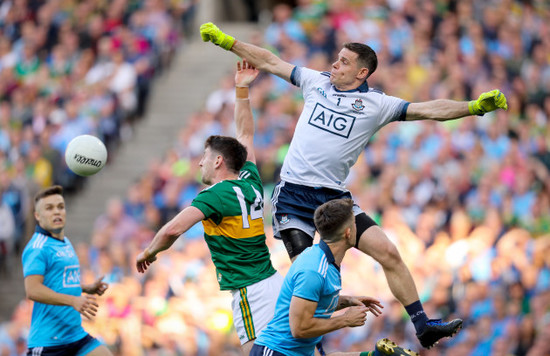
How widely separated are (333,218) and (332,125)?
1.23m

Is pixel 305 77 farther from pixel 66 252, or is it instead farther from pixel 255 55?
pixel 66 252

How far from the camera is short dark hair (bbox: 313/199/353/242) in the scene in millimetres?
6328

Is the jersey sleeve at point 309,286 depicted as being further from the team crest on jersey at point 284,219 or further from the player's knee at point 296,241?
the team crest on jersey at point 284,219

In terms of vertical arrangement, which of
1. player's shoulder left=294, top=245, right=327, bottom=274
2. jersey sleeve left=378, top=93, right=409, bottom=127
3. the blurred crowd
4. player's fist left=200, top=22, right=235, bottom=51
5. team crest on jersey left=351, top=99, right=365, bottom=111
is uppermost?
the blurred crowd

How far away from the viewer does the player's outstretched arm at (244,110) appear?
7.77m

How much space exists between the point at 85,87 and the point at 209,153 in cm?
1308

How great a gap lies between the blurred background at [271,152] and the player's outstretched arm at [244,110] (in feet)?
12.1

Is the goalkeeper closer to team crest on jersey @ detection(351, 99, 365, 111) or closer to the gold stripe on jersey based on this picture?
team crest on jersey @ detection(351, 99, 365, 111)

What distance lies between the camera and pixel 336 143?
7.29 meters

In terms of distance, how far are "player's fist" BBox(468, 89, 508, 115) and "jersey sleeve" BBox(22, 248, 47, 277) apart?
13.5ft

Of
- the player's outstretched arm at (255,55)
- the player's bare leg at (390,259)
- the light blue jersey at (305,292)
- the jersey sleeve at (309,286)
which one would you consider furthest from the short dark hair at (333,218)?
the player's outstretched arm at (255,55)

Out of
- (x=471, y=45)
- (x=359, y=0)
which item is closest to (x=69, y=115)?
(x=359, y=0)

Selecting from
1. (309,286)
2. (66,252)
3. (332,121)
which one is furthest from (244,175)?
(66,252)

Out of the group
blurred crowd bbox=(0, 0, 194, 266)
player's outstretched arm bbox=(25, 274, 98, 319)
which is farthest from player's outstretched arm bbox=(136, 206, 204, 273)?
blurred crowd bbox=(0, 0, 194, 266)
